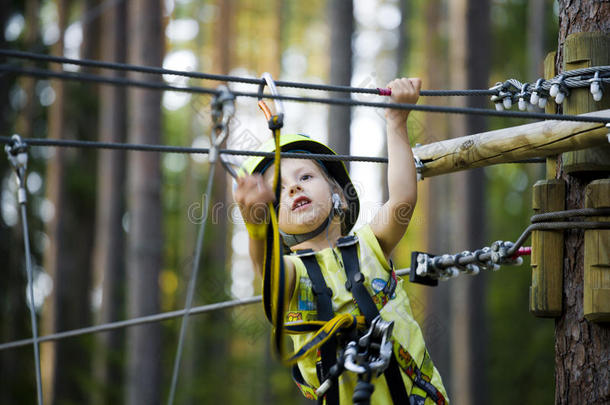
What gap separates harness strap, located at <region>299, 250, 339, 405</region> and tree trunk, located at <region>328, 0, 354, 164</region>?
3.81 metres

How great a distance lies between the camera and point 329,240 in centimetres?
284

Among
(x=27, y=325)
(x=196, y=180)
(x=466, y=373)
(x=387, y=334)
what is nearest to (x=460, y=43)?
(x=466, y=373)

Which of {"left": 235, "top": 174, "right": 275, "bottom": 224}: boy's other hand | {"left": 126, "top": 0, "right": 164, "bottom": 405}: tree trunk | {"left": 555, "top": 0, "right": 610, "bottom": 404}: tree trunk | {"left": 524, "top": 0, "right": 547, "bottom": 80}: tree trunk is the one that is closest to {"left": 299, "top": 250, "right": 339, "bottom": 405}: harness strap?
{"left": 235, "top": 174, "right": 275, "bottom": 224}: boy's other hand

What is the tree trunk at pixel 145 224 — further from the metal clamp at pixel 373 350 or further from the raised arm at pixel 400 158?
the metal clamp at pixel 373 350

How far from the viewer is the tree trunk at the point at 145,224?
743 centimetres

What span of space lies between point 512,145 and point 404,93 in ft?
1.39

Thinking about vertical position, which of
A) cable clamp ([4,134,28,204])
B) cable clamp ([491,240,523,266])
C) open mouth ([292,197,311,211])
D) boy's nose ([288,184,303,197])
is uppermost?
cable clamp ([4,134,28,204])

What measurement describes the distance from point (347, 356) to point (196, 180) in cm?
1730

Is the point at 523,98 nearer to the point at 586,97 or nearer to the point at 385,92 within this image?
the point at 586,97

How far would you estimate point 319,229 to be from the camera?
281 centimetres

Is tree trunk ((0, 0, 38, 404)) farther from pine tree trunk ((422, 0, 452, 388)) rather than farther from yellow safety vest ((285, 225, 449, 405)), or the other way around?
yellow safety vest ((285, 225, 449, 405))

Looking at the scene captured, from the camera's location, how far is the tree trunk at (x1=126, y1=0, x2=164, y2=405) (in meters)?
7.43

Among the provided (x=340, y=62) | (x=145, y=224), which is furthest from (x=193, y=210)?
(x=340, y=62)

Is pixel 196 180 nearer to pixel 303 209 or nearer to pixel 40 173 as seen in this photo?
pixel 40 173
